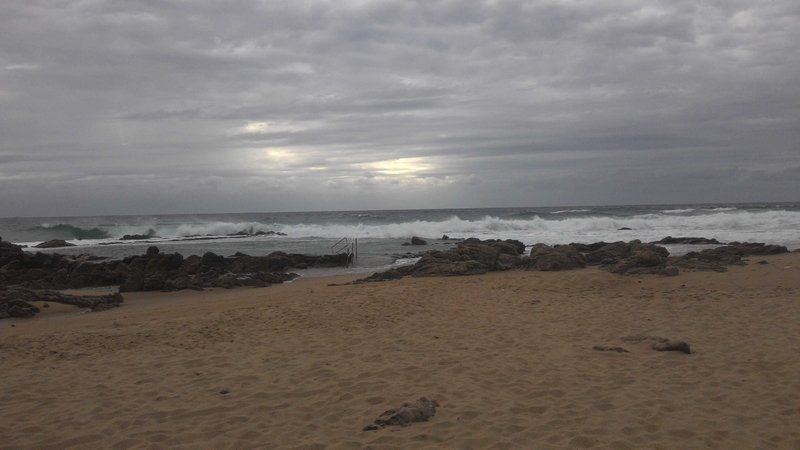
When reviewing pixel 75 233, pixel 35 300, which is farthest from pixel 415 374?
pixel 75 233

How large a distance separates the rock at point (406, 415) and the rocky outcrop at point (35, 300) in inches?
385

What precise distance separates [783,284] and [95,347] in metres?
13.2

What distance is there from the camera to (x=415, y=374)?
20.0 ft

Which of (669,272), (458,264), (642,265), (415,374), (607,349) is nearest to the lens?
(415,374)

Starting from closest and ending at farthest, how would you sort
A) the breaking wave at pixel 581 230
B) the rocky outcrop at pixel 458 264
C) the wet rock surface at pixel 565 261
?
the wet rock surface at pixel 565 261 < the rocky outcrop at pixel 458 264 < the breaking wave at pixel 581 230

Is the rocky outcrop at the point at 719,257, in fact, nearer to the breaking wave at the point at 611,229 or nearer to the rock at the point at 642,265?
the rock at the point at 642,265

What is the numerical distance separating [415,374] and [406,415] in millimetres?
1337

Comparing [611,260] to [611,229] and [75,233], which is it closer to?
[611,229]

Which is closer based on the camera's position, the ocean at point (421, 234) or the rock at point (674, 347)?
the rock at point (674, 347)

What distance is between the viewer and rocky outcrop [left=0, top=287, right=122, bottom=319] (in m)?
11.2

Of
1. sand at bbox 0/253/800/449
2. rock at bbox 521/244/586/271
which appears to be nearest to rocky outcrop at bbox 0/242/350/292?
sand at bbox 0/253/800/449

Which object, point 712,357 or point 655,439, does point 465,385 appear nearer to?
point 655,439

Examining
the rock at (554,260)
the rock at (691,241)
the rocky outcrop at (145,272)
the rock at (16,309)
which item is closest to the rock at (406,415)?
the rock at (16,309)

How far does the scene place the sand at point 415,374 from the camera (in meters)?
4.51
